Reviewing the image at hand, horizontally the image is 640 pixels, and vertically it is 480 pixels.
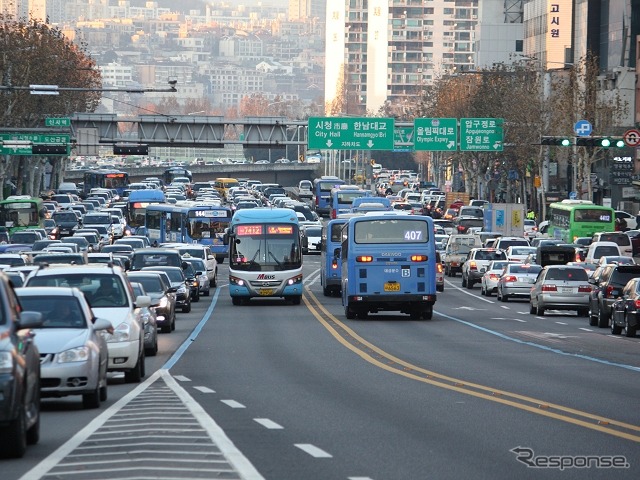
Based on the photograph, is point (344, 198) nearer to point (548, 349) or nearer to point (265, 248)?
point (265, 248)

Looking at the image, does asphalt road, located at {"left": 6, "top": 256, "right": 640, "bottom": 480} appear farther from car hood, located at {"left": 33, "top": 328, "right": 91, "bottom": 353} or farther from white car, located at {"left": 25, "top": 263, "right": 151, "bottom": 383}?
car hood, located at {"left": 33, "top": 328, "right": 91, "bottom": 353}

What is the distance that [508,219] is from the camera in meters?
91.5

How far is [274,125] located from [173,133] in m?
6.75

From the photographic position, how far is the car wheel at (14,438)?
13969 mm

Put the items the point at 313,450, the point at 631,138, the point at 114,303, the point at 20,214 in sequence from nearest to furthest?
the point at 313,450 → the point at 114,303 → the point at 631,138 → the point at 20,214

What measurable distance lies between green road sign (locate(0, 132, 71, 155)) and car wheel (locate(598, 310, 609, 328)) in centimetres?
5031

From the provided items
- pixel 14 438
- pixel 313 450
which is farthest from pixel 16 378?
pixel 313 450

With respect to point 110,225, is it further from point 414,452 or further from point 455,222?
point 414,452

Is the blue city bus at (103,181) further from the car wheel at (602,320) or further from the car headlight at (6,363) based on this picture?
the car headlight at (6,363)

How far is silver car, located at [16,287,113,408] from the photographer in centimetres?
1856

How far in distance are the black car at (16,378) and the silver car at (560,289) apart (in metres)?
33.9

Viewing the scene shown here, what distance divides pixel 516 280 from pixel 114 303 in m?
34.0

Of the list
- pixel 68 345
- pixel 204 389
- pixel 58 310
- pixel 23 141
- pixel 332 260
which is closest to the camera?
pixel 68 345

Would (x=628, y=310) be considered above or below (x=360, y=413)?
below
